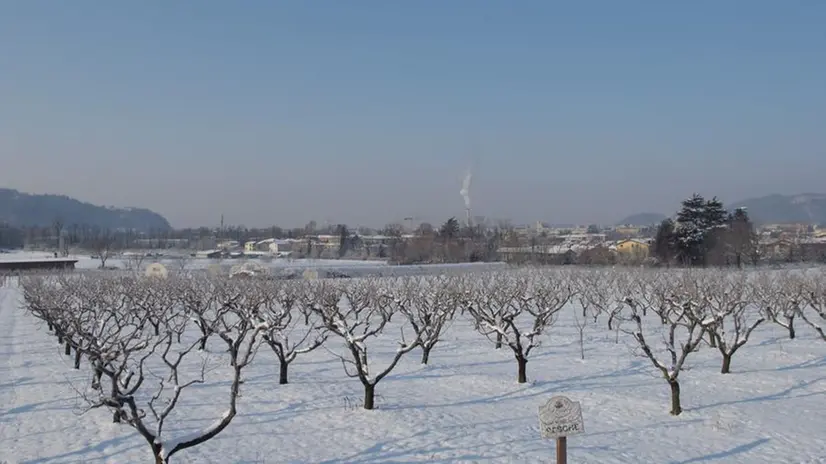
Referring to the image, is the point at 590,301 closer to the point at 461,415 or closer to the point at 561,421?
the point at 461,415

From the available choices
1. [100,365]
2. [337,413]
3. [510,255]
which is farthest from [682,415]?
[510,255]

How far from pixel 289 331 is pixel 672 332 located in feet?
39.0

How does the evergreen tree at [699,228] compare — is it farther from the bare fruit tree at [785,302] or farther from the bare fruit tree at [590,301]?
the bare fruit tree at [785,302]

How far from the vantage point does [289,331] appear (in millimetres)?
19672

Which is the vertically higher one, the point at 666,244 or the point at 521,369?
the point at 666,244

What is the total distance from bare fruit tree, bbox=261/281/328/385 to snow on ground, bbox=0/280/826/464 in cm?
46

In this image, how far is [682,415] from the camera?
352 inches

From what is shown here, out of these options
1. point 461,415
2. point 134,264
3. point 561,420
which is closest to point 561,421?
point 561,420

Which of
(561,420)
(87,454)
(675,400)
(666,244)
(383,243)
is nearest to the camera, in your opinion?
(561,420)

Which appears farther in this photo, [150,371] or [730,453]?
[150,371]

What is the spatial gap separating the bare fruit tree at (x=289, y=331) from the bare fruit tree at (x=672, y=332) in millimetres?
5081

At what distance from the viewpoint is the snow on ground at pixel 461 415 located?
7.38 m

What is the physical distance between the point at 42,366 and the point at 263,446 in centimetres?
784

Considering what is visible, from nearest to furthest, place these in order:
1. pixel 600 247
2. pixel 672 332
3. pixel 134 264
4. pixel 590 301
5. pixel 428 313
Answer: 1. pixel 672 332
2. pixel 428 313
3. pixel 590 301
4. pixel 600 247
5. pixel 134 264
